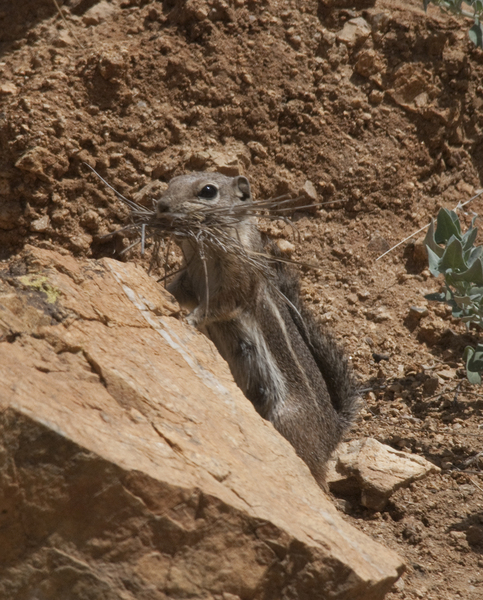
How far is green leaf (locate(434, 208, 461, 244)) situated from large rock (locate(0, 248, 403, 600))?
81.7 inches

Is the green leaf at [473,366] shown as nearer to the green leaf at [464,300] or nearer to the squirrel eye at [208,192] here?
the green leaf at [464,300]

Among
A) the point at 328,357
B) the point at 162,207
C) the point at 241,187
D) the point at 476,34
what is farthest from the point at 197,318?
the point at 476,34

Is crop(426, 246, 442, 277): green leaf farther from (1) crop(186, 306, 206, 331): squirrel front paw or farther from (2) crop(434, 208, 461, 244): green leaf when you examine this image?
(1) crop(186, 306, 206, 331): squirrel front paw

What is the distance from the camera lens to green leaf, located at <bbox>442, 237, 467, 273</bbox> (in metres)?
3.86

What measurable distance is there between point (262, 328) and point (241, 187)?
110 centimetres

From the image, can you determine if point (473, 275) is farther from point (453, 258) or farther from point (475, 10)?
point (475, 10)

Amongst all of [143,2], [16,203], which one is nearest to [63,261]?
[16,203]

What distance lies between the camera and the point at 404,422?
4715 mm

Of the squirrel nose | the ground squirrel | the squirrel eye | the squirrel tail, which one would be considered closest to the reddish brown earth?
the squirrel tail

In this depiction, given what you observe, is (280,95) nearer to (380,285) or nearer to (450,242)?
(380,285)

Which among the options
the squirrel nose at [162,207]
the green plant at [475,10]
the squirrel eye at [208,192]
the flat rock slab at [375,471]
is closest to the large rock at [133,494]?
the flat rock slab at [375,471]

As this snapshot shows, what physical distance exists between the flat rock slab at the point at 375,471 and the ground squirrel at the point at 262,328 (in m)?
0.16

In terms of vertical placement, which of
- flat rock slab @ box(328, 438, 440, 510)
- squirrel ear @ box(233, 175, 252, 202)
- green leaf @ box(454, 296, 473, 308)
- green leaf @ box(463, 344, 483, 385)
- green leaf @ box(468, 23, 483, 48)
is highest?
green leaf @ box(468, 23, 483, 48)

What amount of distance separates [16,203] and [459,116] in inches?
167
